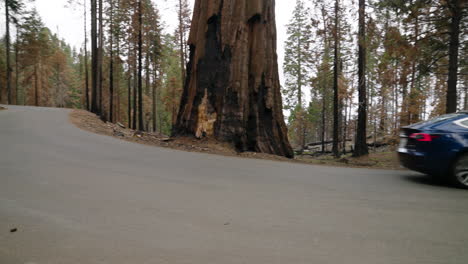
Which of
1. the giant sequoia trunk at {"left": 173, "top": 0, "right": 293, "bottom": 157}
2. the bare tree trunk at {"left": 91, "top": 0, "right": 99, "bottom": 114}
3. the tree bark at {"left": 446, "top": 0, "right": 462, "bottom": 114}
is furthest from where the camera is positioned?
the bare tree trunk at {"left": 91, "top": 0, "right": 99, "bottom": 114}

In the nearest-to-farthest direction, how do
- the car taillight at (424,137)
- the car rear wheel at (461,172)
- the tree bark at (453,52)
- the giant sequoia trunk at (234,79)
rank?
the car rear wheel at (461,172) < the car taillight at (424,137) < the tree bark at (453,52) < the giant sequoia trunk at (234,79)

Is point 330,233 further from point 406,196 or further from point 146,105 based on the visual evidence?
point 146,105

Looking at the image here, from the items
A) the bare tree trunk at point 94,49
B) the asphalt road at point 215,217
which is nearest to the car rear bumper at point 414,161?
the asphalt road at point 215,217

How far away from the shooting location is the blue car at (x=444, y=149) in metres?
5.37

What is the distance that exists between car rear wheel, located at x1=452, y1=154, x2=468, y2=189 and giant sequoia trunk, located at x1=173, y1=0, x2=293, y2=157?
6299 mm

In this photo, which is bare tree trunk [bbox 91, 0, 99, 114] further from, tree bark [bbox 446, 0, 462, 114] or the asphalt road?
tree bark [bbox 446, 0, 462, 114]

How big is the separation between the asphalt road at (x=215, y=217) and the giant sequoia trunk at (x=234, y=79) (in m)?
4.59

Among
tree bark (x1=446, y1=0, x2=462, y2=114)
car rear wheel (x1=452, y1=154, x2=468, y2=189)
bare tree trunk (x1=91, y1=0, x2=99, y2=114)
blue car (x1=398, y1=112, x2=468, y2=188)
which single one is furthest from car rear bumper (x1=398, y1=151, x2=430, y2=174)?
bare tree trunk (x1=91, y1=0, x2=99, y2=114)

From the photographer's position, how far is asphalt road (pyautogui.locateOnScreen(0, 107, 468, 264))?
2.43 metres

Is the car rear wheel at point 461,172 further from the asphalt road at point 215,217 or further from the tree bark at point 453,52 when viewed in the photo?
the tree bark at point 453,52

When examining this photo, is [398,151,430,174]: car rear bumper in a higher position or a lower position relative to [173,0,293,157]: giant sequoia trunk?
lower

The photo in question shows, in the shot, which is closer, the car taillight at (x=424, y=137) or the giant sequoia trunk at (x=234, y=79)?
the car taillight at (x=424, y=137)

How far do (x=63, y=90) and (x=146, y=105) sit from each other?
2195 centimetres

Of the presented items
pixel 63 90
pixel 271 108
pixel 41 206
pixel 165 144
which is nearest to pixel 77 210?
pixel 41 206
